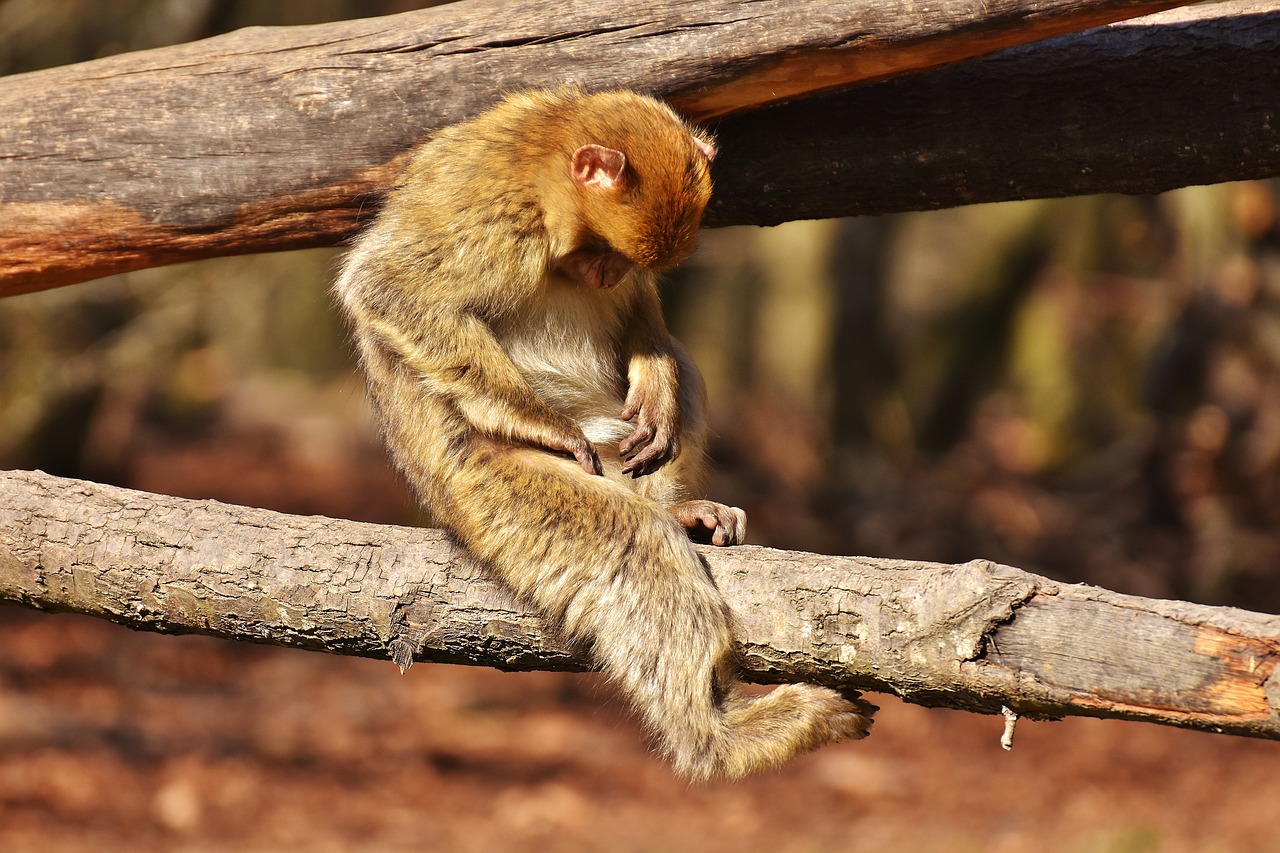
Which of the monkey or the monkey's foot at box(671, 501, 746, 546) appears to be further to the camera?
the monkey's foot at box(671, 501, 746, 546)

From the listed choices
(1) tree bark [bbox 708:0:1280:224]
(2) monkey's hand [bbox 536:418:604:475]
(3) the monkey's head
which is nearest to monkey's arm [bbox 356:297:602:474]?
(2) monkey's hand [bbox 536:418:604:475]

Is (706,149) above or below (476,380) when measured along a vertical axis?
above

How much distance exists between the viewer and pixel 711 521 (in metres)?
3.96

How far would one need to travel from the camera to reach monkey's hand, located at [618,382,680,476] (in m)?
4.15

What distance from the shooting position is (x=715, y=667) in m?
3.51

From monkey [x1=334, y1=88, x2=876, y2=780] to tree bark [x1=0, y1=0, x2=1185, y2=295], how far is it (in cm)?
14

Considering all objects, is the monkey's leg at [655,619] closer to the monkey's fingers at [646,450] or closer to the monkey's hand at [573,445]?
the monkey's hand at [573,445]

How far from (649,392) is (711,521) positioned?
56 cm

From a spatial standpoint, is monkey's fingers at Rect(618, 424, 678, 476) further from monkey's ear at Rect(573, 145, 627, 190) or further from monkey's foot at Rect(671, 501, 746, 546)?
monkey's ear at Rect(573, 145, 627, 190)

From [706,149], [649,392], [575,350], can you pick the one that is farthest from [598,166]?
[649,392]

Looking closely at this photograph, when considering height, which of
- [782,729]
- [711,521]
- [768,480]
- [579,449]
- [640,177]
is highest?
[640,177]

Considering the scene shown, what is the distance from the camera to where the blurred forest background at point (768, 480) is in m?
7.70

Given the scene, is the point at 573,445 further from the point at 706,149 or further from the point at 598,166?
the point at 706,149

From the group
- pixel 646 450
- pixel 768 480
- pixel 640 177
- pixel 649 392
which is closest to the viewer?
pixel 640 177
